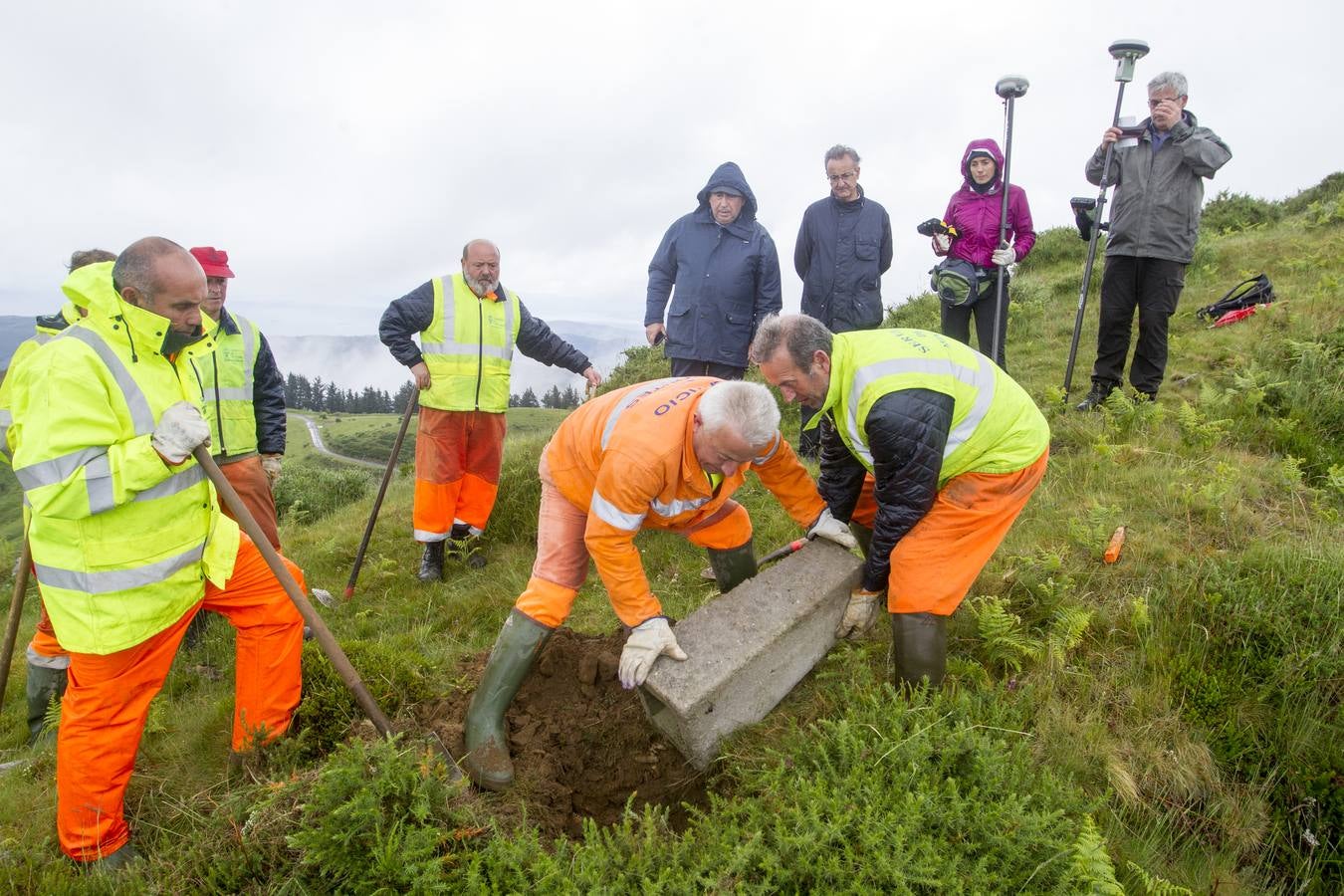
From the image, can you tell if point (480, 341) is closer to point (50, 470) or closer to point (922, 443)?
point (50, 470)

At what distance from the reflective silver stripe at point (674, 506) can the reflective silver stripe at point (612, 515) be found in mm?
265

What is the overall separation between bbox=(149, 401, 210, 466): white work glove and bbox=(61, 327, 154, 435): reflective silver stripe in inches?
2.4

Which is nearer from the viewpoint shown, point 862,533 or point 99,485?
point 99,485

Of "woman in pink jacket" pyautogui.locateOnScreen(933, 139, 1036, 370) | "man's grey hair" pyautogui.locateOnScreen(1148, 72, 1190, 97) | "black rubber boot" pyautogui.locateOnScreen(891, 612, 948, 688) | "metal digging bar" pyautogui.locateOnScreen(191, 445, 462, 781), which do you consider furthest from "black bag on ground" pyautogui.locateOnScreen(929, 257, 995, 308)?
"metal digging bar" pyautogui.locateOnScreen(191, 445, 462, 781)

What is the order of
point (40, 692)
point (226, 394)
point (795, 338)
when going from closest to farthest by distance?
point (795, 338) → point (40, 692) → point (226, 394)

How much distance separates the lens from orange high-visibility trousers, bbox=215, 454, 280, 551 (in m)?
4.89

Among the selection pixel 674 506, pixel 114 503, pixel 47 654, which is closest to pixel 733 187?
pixel 674 506

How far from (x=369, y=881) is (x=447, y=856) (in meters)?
0.26

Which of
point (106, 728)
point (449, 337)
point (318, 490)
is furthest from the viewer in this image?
point (318, 490)

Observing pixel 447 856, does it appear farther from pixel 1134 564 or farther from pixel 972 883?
pixel 1134 564

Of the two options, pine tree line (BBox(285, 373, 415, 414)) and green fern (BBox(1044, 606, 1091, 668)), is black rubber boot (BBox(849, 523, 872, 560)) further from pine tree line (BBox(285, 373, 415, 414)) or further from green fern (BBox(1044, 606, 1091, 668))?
pine tree line (BBox(285, 373, 415, 414))

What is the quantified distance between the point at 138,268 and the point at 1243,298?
10463mm

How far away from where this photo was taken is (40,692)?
4082 millimetres

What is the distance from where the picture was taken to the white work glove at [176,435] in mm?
2670
